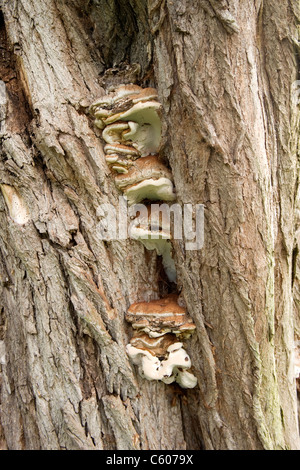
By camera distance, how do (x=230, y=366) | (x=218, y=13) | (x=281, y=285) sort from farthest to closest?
(x=281, y=285)
(x=230, y=366)
(x=218, y=13)

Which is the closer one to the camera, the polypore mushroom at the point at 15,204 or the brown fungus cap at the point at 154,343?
the brown fungus cap at the point at 154,343

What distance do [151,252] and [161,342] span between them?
62 cm

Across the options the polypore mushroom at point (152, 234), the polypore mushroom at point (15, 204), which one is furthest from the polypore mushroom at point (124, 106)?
the polypore mushroom at point (15, 204)

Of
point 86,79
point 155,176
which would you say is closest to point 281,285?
point 155,176

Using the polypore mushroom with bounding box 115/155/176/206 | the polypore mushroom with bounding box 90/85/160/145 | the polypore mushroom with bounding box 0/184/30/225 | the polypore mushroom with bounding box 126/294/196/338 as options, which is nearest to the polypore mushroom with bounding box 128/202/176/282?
the polypore mushroom with bounding box 115/155/176/206

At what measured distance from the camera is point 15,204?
6.73ft

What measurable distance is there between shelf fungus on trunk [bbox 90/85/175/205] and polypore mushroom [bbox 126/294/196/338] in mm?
730

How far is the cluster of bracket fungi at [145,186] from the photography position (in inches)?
73.4

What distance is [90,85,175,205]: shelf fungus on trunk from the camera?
6.20 feet

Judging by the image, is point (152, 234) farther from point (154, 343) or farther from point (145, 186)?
Answer: point (154, 343)

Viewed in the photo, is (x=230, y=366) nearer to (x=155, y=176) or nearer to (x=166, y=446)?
(x=166, y=446)

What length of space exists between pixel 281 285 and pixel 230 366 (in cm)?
63

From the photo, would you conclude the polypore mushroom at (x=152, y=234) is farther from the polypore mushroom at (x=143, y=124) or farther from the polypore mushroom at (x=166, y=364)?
the polypore mushroom at (x=166, y=364)
